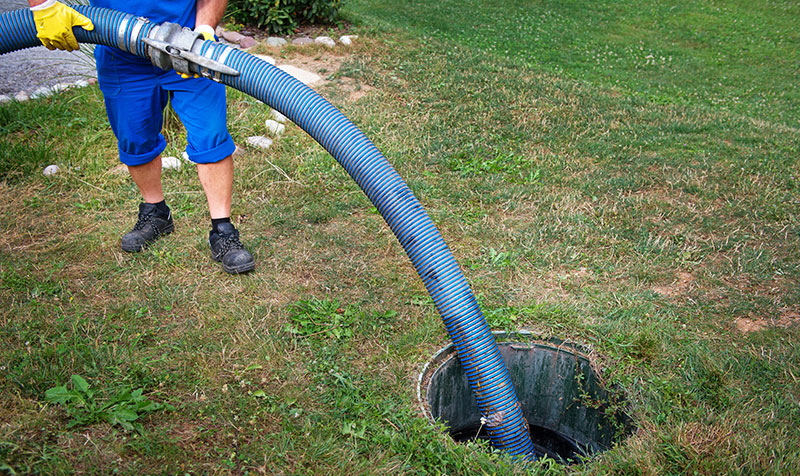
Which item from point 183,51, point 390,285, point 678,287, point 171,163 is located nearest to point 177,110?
point 183,51

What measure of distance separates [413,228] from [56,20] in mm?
1569

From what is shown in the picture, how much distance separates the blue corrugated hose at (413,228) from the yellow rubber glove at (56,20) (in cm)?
26

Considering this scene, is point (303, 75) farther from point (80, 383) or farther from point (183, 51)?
point (80, 383)

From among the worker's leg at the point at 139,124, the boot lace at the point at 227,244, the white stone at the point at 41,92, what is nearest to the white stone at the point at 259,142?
the worker's leg at the point at 139,124

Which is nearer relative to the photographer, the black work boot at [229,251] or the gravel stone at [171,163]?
the black work boot at [229,251]

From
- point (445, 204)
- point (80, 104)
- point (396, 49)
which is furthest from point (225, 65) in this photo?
point (396, 49)

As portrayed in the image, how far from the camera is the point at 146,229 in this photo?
3.19 metres

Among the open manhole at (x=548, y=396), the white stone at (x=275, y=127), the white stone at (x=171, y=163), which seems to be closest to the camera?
the open manhole at (x=548, y=396)

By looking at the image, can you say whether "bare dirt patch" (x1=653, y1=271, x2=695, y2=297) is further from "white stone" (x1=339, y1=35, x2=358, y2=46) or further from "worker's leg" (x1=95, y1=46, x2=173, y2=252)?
"white stone" (x1=339, y1=35, x2=358, y2=46)

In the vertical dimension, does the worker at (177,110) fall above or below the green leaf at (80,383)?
above

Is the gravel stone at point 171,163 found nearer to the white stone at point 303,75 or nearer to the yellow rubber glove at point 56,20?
the yellow rubber glove at point 56,20

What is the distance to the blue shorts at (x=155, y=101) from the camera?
2.81 meters

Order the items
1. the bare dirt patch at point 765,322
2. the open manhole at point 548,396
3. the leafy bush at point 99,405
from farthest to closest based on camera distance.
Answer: the bare dirt patch at point 765,322 → the open manhole at point 548,396 → the leafy bush at point 99,405

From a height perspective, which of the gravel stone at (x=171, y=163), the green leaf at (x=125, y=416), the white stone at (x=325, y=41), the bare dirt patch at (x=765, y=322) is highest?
the bare dirt patch at (x=765, y=322)
